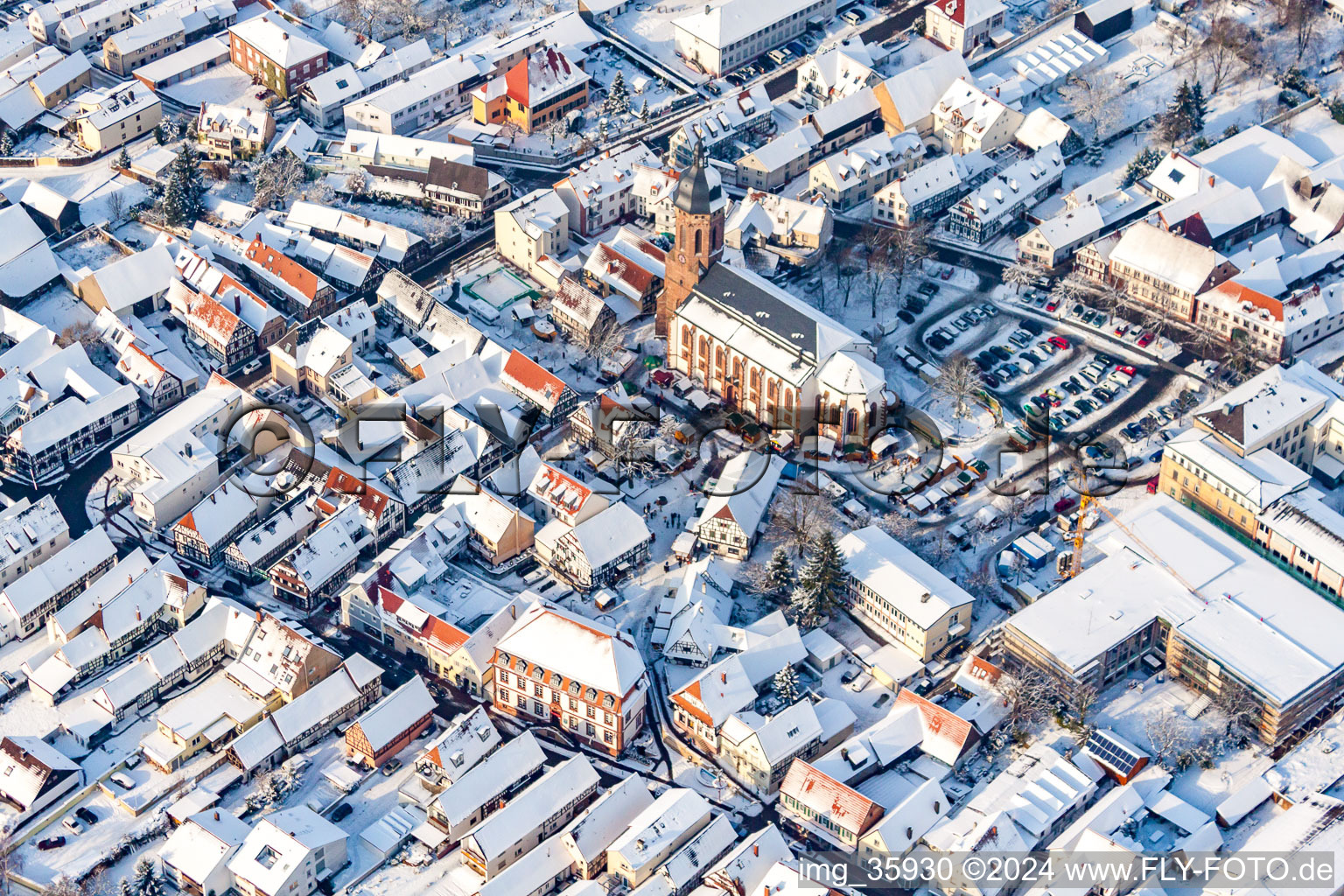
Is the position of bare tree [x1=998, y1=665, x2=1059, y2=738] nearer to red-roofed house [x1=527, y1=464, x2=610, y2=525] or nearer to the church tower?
red-roofed house [x1=527, y1=464, x2=610, y2=525]

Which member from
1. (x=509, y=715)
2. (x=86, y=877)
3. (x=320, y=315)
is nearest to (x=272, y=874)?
(x=86, y=877)

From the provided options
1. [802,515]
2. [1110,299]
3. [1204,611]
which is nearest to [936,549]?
[802,515]

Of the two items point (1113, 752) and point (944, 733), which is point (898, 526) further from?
point (1113, 752)

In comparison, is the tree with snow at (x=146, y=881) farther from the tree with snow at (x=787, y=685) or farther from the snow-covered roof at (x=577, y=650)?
the tree with snow at (x=787, y=685)

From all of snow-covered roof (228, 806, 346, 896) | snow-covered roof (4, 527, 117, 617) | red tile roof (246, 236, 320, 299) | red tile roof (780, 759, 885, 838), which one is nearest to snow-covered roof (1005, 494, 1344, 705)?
red tile roof (780, 759, 885, 838)

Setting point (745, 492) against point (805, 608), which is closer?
point (805, 608)

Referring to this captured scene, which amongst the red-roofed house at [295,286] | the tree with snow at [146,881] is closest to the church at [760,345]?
the red-roofed house at [295,286]
